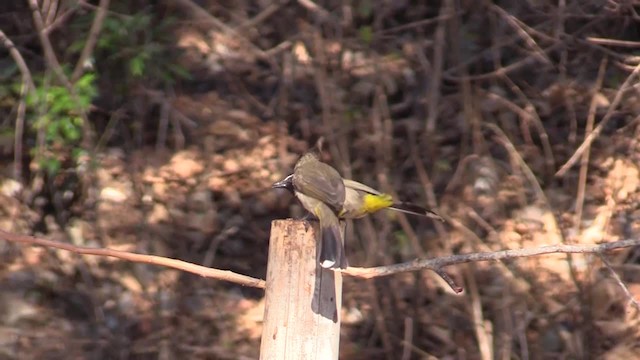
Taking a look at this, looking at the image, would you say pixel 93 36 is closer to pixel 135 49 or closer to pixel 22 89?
pixel 135 49

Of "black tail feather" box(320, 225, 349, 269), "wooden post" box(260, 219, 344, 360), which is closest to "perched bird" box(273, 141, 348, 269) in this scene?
"black tail feather" box(320, 225, 349, 269)

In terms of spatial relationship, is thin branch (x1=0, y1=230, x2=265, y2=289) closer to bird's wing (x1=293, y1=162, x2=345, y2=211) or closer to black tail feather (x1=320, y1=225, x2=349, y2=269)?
black tail feather (x1=320, y1=225, x2=349, y2=269)

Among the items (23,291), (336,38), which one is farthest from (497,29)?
(23,291)

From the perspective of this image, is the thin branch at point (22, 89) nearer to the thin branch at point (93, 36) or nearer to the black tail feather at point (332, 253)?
the thin branch at point (93, 36)

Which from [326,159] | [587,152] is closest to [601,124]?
[587,152]

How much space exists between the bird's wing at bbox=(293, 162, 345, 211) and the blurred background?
2.32 metres

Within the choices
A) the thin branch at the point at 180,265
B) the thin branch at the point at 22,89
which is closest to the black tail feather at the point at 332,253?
the thin branch at the point at 180,265

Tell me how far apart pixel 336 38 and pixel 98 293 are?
73.6 inches

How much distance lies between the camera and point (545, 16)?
6176 millimetres

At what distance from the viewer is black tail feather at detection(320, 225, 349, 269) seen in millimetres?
2625

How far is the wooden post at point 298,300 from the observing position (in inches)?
103

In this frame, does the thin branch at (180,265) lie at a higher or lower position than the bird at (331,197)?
lower

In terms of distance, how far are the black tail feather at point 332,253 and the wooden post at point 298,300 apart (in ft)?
0.07

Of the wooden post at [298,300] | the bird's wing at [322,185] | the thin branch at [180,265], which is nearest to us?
the wooden post at [298,300]
